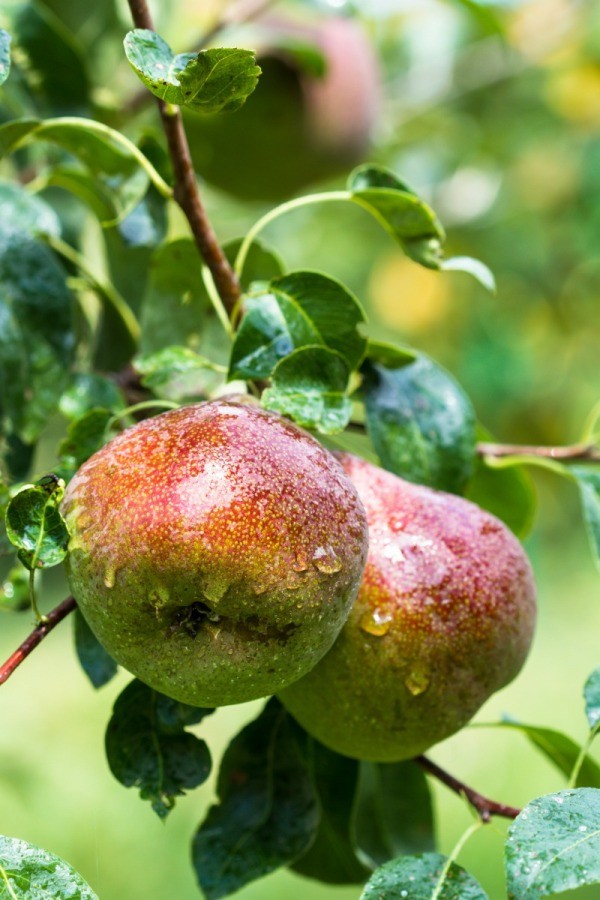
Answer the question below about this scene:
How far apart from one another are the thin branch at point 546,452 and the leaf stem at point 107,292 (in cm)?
39

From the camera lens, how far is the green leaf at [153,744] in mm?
774

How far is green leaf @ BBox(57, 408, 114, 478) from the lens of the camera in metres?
0.83

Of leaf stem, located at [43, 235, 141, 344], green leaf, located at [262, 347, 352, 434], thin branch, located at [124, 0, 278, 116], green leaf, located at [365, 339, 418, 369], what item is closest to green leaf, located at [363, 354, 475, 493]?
green leaf, located at [365, 339, 418, 369]

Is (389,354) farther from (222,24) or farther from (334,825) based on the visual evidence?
(222,24)

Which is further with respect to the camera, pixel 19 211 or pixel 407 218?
pixel 19 211

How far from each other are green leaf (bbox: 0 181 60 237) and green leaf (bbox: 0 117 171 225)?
5 centimetres

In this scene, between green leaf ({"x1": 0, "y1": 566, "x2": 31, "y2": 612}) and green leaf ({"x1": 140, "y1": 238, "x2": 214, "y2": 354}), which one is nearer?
green leaf ({"x1": 0, "y1": 566, "x2": 31, "y2": 612})

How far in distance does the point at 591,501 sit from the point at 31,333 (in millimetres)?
566

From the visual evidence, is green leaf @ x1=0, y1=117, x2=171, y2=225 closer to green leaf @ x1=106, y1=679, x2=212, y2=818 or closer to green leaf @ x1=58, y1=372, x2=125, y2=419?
green leaf @ x1=58, y1=372, x2=125, y2=419

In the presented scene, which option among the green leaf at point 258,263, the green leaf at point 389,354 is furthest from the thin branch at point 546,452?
the green leaf at point 258,263

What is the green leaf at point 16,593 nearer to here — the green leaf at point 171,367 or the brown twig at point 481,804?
the green leaf at point 171,367

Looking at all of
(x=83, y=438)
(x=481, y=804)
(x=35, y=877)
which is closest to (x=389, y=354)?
(x=83, y=438)

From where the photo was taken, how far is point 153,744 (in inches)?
30.8

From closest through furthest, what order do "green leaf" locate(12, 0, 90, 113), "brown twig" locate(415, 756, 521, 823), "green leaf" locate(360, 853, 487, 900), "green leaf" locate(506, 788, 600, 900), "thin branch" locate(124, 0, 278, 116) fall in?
"green leaf" locate(506, 788, 600, 900), "green leaf" locate(360, 853, 487, 900), "brown twig" locate(415, 756, 521, 823), "green leaf" locate(12, 0, 90, 113), "thin branch" locate(124, 0, 278, 116)
